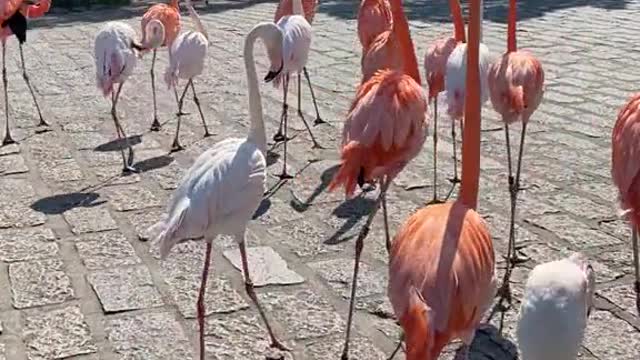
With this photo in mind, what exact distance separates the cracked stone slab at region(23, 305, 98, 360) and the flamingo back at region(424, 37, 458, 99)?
2484 millimetres

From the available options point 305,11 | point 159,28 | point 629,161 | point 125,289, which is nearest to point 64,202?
point 125,289

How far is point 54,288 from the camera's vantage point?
4.26 m

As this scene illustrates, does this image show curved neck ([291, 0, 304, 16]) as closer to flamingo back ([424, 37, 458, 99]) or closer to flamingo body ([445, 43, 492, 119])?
flamingo back ([424, 37, 458, 99])

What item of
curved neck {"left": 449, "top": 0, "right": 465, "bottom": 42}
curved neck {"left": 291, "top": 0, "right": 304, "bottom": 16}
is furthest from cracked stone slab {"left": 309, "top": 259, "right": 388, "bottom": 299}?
curved neck {"left": 291, "top": 0, "right": 304, "bottom": 16}

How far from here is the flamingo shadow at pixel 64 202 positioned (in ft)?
17.7

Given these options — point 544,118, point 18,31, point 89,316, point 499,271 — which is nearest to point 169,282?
point 89,316

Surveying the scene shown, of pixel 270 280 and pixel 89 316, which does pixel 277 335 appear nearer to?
pixel 270 280

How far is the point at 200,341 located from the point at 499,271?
62.8 inches

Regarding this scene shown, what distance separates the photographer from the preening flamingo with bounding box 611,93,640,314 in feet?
11.1

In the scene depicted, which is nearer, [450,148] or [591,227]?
[591,227]

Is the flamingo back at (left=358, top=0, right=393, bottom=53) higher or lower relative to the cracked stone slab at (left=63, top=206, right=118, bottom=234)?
higher

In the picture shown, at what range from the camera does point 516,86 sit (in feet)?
13.8

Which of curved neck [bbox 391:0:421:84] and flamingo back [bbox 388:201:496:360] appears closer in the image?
flamingo back [bbox 388:201:496:360]

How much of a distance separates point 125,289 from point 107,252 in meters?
0.52
